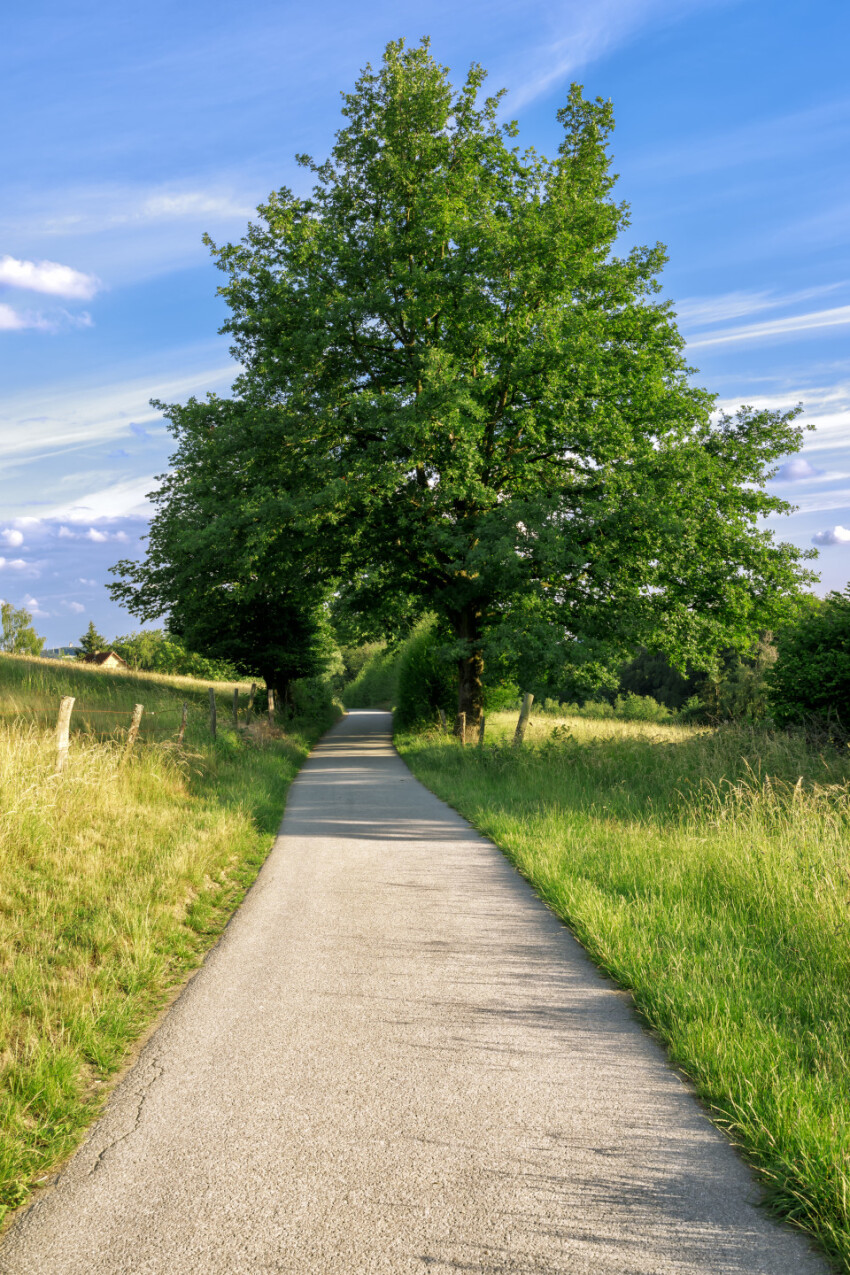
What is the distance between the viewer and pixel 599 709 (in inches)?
1834

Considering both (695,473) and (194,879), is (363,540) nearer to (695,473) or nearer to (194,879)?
(695,473)

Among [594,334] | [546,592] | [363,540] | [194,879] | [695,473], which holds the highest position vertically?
[594,334]

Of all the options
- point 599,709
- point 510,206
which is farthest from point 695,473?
point 599,709

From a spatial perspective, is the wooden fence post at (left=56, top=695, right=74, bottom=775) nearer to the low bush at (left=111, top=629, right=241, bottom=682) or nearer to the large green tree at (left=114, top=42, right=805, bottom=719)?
the large green tree at (left=114, top=42, right=805, bottom=719)

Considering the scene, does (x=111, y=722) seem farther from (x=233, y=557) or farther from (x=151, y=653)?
(x=151, y=653)

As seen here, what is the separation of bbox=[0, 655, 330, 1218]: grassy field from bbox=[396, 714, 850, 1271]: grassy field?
2907mm

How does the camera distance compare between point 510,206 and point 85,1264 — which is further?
point 510,206

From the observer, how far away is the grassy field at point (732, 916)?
126 inches

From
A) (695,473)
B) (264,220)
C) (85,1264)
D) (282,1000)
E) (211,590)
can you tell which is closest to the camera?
(85,1264)

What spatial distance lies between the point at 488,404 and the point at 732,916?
53.9ft

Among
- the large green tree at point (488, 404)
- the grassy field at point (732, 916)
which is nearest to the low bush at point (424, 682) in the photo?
the large green tree at point (488, 404)

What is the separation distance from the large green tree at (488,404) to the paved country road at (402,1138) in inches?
473

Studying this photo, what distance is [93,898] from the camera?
6.31 m

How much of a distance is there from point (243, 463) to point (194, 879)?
50.0ft
